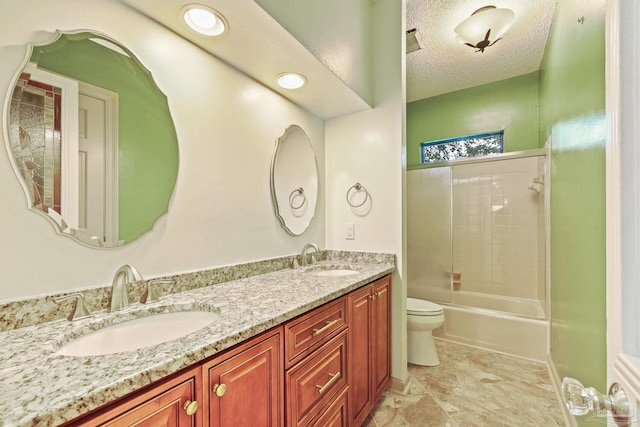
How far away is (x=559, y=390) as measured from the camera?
5.88 feet

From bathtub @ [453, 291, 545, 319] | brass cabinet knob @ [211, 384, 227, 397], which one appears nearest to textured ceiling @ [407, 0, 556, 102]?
bathtub @ [453, 291, 545, 319]

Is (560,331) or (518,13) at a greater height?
(518,13)

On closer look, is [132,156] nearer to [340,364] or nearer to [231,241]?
[231,241]

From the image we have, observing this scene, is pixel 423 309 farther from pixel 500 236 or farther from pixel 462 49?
pixel 462 49

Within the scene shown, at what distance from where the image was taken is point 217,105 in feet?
4.62

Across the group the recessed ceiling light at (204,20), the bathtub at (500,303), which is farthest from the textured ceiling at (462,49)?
the bathtub at (500,303)

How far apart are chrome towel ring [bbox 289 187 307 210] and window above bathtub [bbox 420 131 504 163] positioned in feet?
6.75

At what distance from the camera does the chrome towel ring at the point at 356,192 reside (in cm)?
205

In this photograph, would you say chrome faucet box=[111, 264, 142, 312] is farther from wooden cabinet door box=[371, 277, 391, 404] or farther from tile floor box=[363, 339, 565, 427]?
Result: tile floor box=[363, 339, 565, 427]

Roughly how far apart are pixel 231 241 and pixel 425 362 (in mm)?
1904

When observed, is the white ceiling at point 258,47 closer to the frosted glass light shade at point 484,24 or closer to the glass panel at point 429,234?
the frosted glass light shade at point 484,24

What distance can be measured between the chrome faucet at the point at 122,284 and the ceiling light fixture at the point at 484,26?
2642 millimetres

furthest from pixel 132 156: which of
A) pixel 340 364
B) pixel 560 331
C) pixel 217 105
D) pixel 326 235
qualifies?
pixel 560 331

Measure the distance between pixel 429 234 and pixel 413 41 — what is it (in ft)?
6.79
